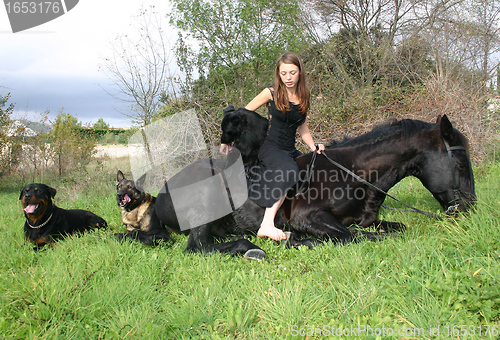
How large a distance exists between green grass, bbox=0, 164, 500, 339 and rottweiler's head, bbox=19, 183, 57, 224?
65cm

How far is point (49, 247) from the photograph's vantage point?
3664mm

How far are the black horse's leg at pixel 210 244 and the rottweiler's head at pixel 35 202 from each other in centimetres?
199

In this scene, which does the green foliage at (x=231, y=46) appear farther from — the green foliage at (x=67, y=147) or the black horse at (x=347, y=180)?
the black horse at (x=347, y=180)

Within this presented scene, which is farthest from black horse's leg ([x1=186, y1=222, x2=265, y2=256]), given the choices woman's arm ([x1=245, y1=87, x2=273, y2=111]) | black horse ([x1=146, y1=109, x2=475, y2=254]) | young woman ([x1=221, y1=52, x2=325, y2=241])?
woman's arm ([x1=245, y1=87, x2=273, y2=111])

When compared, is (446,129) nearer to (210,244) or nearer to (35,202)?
(210,244)

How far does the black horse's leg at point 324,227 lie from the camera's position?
3226 millimetres

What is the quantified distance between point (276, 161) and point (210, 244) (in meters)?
1.23

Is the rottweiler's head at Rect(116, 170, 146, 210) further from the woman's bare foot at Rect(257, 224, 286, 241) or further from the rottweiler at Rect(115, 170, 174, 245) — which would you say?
the woman's bare foot at Rect(257, 224, 286, 241)

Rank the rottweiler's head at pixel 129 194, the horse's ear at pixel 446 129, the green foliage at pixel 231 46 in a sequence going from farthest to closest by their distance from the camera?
the green foliage at pixel 231 46 < the rottweiler's head at pixel 129 194 < the horse's ear at pixel 446 129

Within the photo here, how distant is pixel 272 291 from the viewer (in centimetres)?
224

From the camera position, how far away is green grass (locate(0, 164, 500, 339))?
6.20ft

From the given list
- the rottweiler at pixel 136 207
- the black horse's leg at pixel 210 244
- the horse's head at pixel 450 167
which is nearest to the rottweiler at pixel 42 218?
the rottweiler at pixel 136 207

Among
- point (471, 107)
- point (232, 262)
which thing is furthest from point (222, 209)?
point (471, 107)

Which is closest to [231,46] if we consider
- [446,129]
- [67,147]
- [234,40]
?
[234,40]
